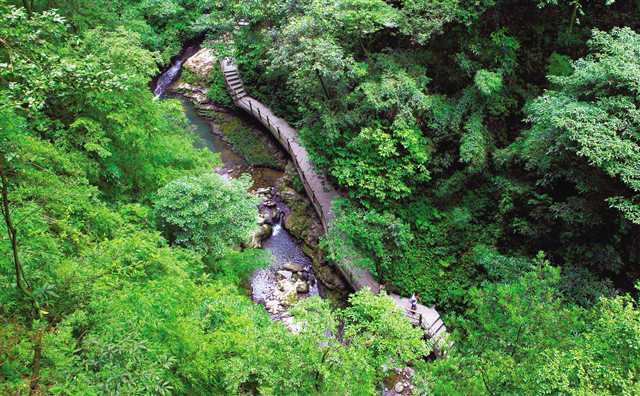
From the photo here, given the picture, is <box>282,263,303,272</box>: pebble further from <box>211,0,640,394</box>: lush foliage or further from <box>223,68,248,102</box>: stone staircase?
<box>223,68,248,102</box>: stone staircase

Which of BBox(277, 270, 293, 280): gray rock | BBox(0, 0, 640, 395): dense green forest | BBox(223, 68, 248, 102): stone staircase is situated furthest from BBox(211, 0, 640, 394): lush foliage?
BBox(223, 68, 248, 102): stone staircase

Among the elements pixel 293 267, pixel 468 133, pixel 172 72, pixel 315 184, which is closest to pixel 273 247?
pixel 293 267

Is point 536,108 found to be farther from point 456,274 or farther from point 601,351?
point 601,351

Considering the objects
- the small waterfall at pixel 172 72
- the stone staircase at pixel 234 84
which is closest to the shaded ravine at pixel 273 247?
the stone staircase at pixel 234 84

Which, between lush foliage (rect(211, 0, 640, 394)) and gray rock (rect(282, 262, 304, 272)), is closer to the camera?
lush foliage (rect(211, 0, 640, 394))

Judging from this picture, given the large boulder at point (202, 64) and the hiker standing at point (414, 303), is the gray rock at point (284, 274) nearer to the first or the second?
the hiker standing at point (414, 303)
